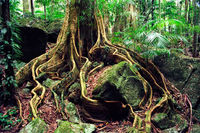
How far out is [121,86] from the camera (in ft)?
13.4

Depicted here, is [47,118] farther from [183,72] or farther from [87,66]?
[183,72]

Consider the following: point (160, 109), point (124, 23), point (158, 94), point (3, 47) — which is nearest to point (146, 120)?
point (160, 109)

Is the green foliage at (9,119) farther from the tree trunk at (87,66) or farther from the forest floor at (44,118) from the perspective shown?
the tree trunk at (87,66)

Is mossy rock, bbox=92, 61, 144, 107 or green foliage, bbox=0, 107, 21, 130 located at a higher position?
mossy rock, bbox=92, 61, 144, 107

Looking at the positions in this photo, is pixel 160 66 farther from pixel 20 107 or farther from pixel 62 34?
pixel 20 107

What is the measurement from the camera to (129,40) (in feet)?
18.1

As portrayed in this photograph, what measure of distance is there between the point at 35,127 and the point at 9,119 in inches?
36.9

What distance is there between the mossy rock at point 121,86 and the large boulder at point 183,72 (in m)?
1.51

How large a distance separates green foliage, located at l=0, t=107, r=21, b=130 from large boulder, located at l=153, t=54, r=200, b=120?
474cm

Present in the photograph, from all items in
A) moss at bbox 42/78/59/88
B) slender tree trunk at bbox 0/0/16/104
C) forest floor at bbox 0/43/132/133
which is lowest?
forest floor at bbox 0/43/132/133

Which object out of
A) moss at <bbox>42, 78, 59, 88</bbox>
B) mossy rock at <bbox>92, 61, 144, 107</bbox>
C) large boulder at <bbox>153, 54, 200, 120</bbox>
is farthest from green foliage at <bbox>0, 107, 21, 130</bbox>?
large boulder at <bbox>153, 54, 200, 120</bbox>

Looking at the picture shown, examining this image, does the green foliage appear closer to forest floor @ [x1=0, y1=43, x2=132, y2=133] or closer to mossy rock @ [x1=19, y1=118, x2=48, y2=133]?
forest floor @ [x1=0, y1=43, x2=132, y2=133]

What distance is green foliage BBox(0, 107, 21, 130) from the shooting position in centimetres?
332

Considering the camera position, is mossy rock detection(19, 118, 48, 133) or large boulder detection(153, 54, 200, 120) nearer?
mossy rock detection(19, 118, 48, 133)
